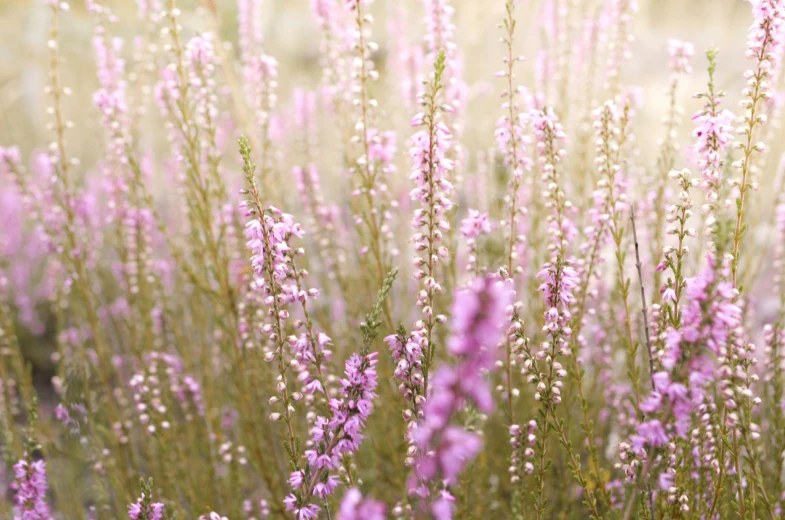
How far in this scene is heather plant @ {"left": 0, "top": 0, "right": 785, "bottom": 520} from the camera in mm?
1584

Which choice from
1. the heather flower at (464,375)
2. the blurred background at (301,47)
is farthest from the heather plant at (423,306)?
the blurred background at (301,47)

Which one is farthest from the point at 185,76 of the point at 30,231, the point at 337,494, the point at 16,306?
the point at 30,231

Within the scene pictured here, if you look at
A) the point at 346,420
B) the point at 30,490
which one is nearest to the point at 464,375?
the point at 346,420

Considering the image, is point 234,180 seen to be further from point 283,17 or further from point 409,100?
point 283,17

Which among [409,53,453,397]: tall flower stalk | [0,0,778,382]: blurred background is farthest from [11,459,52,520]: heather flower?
[0,0,778,382]: blurred background

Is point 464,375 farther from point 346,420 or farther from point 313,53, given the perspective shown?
point 313,53

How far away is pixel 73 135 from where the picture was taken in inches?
342

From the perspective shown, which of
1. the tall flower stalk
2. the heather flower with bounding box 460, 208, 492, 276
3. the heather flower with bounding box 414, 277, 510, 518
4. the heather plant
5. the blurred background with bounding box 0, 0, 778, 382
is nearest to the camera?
the heather flower with bounding box 414, 277, 510, 518

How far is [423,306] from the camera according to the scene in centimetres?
173

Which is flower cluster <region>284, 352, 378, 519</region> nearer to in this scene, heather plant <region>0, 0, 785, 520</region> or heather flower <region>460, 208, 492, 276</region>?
heather plant <region>0, 0, 785, 520</region>

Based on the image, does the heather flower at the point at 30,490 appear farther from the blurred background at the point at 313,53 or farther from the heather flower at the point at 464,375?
the blurred background at the point at 313,53

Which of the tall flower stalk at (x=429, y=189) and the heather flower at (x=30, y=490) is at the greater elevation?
the tall flower stalk at (x=429, y=189)

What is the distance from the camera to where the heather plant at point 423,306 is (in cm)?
158

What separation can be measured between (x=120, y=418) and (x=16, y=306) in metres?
3.82
